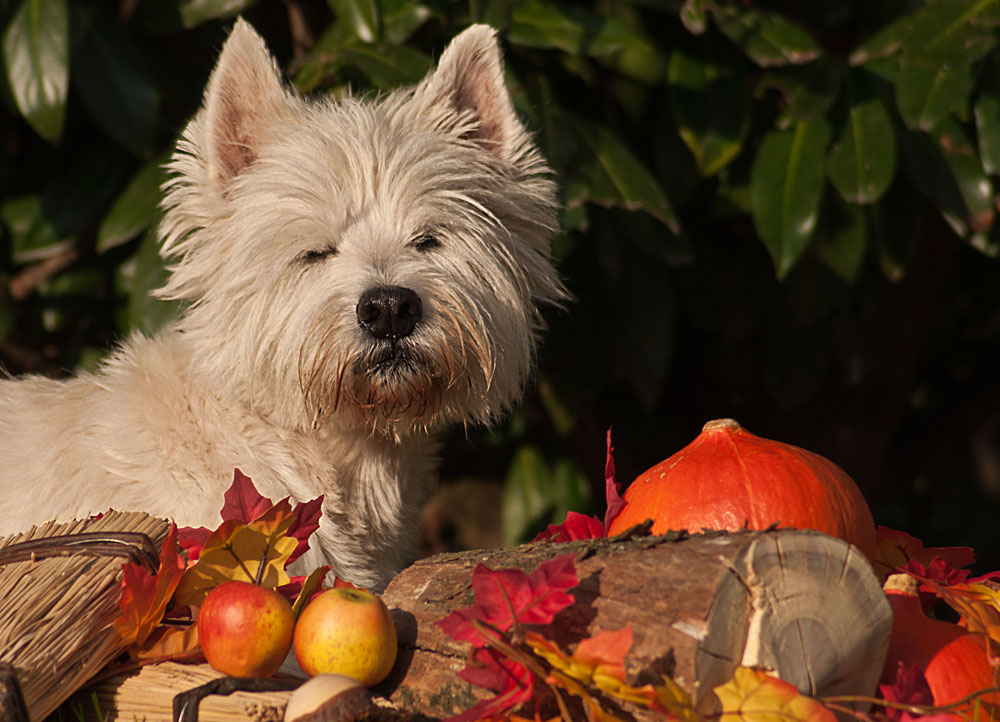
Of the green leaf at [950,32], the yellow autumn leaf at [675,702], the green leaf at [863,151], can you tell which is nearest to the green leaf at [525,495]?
the green leaf at [863,151]

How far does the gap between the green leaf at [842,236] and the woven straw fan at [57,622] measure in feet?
9.25

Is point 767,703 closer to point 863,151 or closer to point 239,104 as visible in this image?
point 239,104

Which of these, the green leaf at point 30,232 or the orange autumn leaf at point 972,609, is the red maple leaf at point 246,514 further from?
the green leaf at point 30,232

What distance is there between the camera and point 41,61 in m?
3.36

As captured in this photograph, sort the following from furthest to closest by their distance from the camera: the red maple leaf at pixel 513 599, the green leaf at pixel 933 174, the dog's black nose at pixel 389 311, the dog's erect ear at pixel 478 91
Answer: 1. the green leaf at pixel 933 174
2. the dog's erect ear at pixel 478 91
3. the dog's black nose at pixel 389 311
4. the red maple leaf at pixel 513 599

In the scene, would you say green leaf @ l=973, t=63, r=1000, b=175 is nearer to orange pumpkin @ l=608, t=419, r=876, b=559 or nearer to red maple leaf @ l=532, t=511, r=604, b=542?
orange pumpkin @ l=608, t=419, r=876, b=559

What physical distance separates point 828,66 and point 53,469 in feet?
9.68

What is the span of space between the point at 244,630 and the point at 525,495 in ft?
10.4

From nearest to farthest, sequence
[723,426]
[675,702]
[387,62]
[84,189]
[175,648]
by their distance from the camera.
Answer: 1. [675,702]
2. [175,648]
3. [723,426]
4. [387,62]
5. [84,189]

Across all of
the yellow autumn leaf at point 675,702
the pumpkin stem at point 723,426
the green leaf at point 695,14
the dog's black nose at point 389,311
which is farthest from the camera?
the green leaf at point 695,14

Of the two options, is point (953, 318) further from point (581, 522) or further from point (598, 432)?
point (581, 522)

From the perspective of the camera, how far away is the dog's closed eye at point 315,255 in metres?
2.60

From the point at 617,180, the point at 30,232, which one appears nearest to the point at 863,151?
the point at 617,180

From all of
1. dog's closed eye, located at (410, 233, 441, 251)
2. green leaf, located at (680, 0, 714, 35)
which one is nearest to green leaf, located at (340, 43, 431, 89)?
dog's closed eye, located at (410, 233, 441, 251)
